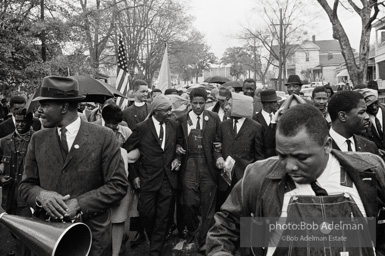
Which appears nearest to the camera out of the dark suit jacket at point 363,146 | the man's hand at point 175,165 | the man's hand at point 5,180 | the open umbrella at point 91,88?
the dark suit jacket at point 363,146

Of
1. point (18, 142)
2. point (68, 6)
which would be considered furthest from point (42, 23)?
point (18, 142)

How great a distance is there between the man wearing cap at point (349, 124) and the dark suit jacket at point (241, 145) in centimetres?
226

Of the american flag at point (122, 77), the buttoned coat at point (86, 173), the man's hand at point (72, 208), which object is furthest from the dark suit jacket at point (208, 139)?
the american flag at point (122, 77)

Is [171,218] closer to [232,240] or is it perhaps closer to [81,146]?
[81,146]

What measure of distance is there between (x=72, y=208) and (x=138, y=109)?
228 inches

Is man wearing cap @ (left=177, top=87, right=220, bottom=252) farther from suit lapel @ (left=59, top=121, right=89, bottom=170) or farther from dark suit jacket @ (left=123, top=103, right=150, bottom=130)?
suit lapel @ (left=59, top=121, right=89, bottom=170)

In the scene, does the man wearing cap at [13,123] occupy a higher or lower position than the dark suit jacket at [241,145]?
higher

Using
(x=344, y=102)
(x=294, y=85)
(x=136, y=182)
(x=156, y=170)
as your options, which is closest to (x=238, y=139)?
(x=156, y=170)

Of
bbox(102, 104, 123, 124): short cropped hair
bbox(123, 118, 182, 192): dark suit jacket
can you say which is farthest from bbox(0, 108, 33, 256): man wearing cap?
bbox(123, 118, 182, 192): dark suit jacket

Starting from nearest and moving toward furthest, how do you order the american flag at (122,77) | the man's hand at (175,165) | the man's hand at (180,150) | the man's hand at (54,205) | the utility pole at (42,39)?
1. the man's hand at (54,205)
2. the man's hand at (175,165)
3. the man's hand at (180,150)
4. the american flag at (122,77)
5. the utility pole at (42,39)

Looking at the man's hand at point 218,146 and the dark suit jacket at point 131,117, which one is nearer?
the man's hand at point 218,146

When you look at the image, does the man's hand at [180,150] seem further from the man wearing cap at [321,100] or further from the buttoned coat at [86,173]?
the buttoned coat at [86,173]

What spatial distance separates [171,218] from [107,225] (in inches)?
114

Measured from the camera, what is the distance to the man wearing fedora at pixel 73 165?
11.8 ft
